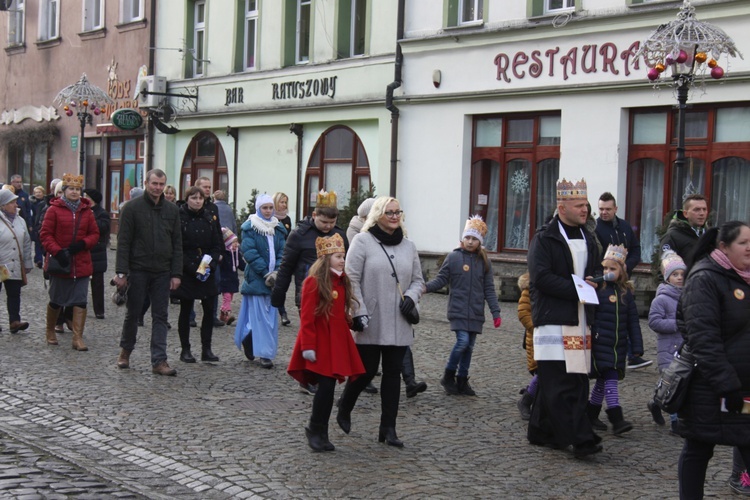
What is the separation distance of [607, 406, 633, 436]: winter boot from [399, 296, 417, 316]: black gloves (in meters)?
1.83

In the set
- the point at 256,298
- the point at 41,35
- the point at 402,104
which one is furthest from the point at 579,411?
the point at 41,35

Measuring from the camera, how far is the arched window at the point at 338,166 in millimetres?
24516

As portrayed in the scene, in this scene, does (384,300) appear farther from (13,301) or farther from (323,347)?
(13,301)

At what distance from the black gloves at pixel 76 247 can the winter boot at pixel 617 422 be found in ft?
22.7

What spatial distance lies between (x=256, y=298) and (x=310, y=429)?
4.02m

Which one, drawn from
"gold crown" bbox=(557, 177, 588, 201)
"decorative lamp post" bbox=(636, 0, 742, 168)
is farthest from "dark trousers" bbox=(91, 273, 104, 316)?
"gold crown" bbox=(557, 177, 588, 201)

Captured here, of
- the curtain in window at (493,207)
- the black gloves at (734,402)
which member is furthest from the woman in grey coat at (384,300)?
the curtain in window at (493,207)

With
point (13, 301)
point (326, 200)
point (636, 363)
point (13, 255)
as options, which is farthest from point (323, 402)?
point (13, 301)

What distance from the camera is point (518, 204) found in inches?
837

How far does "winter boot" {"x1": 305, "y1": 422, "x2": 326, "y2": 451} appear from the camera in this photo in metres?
7.94

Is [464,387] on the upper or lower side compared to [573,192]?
lower

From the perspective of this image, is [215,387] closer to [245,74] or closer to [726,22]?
[726,22]

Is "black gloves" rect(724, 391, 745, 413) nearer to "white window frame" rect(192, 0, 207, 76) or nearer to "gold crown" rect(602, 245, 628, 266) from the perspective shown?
"gold crown" rect(602, 245, 628, 266)

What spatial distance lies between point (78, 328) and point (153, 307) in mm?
2042
